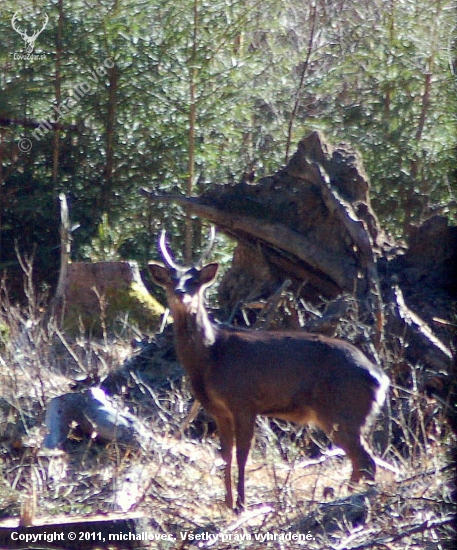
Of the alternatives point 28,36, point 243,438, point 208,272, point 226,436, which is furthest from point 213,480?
point 28,36

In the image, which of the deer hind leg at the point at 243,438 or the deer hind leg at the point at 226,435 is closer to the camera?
the deer hind leg at the point at 243,438

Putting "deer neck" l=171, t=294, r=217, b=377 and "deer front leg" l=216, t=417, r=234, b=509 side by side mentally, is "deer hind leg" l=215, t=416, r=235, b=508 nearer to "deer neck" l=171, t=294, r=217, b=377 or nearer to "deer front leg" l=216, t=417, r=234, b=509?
"deer front leg" l=216, t=417, r=234, b=509

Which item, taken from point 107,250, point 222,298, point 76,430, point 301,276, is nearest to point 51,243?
point 107,250

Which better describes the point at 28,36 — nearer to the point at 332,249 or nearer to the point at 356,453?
the point at 332,249

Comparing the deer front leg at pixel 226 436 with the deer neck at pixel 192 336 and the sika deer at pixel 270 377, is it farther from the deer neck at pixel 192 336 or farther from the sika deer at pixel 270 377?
the deer neck at pixel 192 336

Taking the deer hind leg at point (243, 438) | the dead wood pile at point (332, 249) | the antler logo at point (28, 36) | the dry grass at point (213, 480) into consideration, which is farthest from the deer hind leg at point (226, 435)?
the antler logo at point (28, 36)

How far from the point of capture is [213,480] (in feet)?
21.5

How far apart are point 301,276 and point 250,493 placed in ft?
8.47

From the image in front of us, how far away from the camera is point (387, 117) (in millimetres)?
13320

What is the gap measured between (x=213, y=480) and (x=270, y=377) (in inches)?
34.2

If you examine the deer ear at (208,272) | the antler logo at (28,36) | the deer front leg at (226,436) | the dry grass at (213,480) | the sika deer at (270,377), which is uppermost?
the antler logo at (28,36)

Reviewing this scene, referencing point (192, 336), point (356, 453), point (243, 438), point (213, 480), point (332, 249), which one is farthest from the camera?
point (332, 249)

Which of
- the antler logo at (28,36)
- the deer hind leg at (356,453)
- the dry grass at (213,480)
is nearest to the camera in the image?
the dry grass at (213,480)

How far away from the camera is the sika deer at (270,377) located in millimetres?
6191
